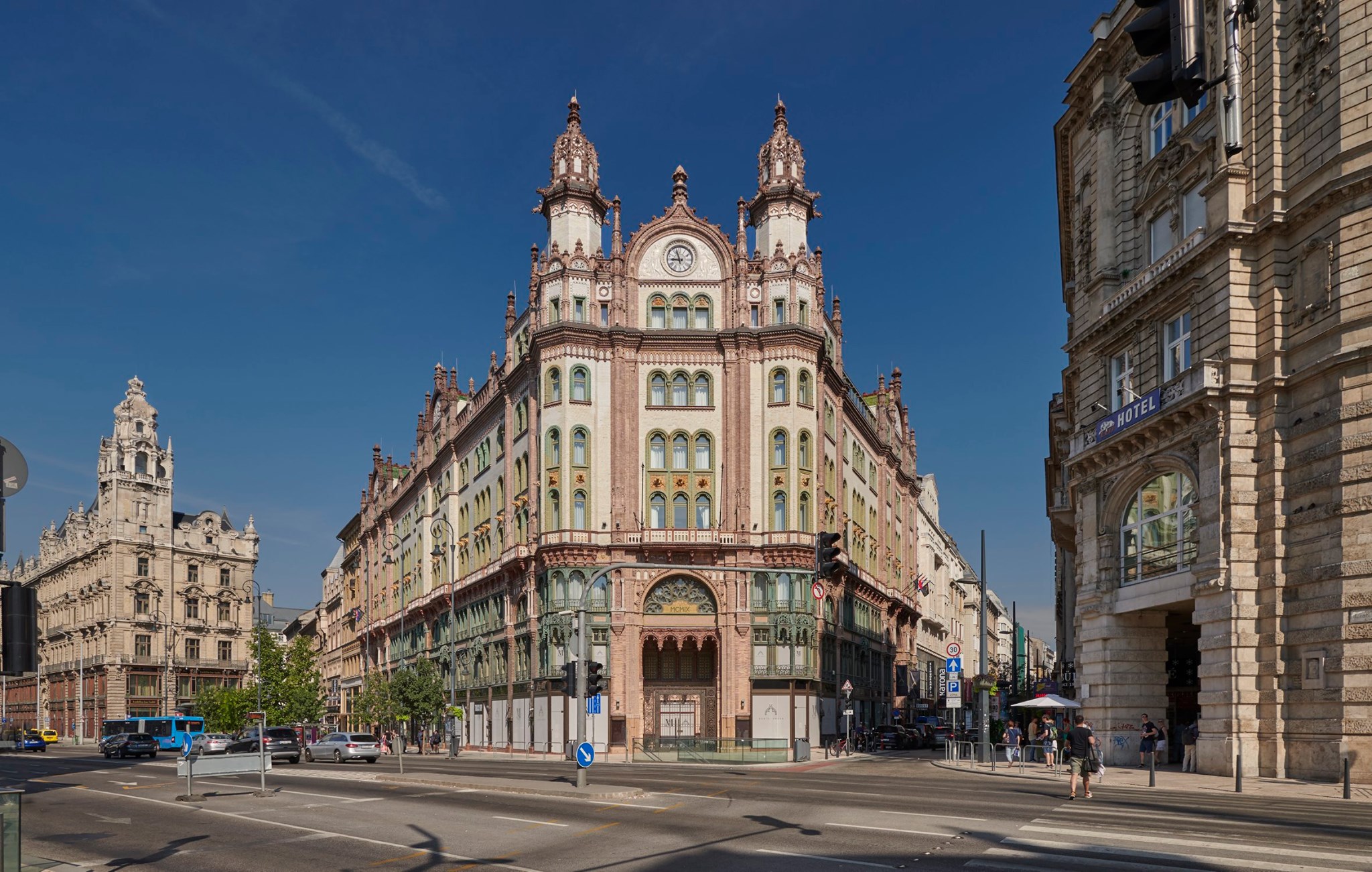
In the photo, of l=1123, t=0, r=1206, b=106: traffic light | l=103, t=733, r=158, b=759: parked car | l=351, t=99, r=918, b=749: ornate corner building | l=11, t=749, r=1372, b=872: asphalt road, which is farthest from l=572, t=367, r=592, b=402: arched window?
l=1123, t=0, r=1206, b=106: traffic light

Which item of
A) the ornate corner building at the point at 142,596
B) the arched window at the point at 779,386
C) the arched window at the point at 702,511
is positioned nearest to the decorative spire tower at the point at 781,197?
the arched window at the point at 779,386

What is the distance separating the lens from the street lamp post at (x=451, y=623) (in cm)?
6594

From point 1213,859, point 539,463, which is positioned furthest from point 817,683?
point 1213,859

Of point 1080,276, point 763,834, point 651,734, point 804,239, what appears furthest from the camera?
point 804,239

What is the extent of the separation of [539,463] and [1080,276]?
30.2 meters

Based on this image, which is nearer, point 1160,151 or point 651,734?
point 1160,151

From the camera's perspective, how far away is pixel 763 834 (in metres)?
19.6

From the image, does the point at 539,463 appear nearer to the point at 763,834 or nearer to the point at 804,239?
the point at 804,239

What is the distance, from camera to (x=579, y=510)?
2454 inches

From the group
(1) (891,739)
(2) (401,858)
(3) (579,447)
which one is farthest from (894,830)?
(1) (891,739)

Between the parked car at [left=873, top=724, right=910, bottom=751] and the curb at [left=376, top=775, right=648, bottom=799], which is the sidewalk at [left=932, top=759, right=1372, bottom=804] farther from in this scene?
the parked car at [left=873, top=724, right=910, bottom=751]

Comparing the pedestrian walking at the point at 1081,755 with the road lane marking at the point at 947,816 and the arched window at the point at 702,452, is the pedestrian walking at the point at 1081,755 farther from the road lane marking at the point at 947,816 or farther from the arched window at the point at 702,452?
the arched window at the point at 702,452

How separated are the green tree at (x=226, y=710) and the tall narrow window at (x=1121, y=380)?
238ft

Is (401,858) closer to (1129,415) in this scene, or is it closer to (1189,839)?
(1189,839)
